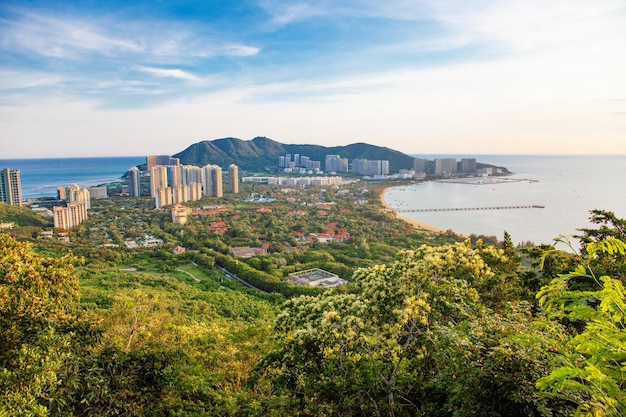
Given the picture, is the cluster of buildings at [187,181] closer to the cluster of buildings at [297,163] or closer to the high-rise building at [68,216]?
the high-rise building at [68,216]

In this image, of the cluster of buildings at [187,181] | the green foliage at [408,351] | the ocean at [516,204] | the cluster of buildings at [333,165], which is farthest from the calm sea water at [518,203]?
the green foliage at [408,351]

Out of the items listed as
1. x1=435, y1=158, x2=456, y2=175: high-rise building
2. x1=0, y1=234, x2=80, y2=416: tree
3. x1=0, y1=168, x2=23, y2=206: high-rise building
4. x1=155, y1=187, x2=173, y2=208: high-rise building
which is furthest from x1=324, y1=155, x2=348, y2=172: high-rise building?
x1=0, y1=234, x2=80, y2=416: tree

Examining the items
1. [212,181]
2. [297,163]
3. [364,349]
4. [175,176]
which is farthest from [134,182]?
[364,349]

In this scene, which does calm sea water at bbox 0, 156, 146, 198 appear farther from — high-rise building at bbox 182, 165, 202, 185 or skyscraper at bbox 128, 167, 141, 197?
high-rise building at bbox 182, 165, 202, 185

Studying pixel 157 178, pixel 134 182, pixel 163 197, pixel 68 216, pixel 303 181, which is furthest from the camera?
pixel 303 181

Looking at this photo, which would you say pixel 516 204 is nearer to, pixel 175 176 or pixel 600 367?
pixel 175 176
